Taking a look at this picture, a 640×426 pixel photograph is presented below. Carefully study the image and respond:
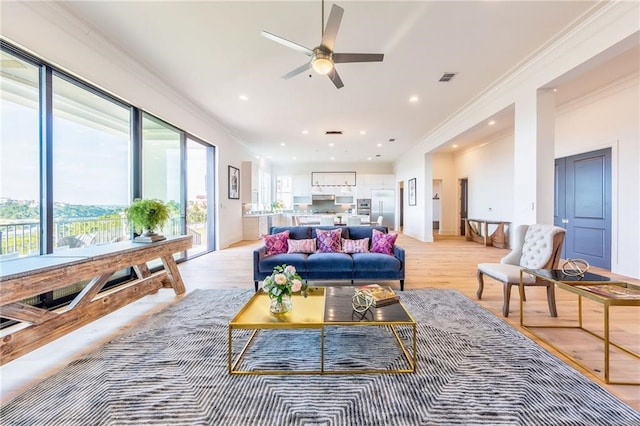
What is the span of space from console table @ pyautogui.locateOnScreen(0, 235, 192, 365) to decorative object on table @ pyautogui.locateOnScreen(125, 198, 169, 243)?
18cm

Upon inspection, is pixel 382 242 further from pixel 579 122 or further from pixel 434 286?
pixel 579 122

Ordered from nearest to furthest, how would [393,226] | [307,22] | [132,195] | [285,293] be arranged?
[285,293] → [307,22] → [132,195] → [393,226]

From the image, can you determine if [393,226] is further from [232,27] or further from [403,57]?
[232,27]

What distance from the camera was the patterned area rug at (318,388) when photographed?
1397 millimetres

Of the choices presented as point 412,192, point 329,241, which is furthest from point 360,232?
point 412,192

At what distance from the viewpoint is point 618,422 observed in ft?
4.48

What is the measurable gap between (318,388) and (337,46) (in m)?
3.54

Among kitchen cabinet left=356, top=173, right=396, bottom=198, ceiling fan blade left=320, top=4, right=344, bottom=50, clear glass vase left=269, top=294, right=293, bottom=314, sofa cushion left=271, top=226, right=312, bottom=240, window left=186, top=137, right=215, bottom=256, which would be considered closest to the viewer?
clear glass vase left=269, top=294, right=293, bottom=314

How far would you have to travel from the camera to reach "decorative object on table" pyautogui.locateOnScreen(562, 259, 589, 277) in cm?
223

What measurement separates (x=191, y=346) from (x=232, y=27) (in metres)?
3.21

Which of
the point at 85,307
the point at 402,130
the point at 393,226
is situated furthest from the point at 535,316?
the point at 393,226

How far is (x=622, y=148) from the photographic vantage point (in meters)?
4.03

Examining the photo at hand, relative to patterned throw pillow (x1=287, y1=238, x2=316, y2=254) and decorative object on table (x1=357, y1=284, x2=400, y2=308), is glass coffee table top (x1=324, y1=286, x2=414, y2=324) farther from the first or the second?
patterned throw pillow (x1=287, y1=238, x2=316, y2=254)

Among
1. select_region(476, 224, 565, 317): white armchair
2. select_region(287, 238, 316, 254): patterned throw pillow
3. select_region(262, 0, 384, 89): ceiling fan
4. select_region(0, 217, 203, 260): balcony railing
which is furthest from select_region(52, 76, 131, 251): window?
select_region(476, 224, 565, 317): white armchair
